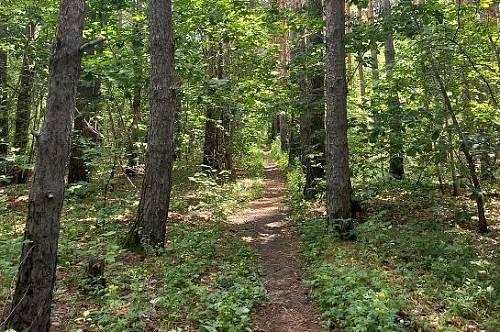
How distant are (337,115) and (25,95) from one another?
A: 1065 cm

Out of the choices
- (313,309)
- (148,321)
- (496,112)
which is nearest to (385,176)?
(496,112)

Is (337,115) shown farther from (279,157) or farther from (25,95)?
(279,157)

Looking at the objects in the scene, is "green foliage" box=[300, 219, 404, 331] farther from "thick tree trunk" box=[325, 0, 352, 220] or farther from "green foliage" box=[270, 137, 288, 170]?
"green foliage" box=[270, 137, 288, 170]

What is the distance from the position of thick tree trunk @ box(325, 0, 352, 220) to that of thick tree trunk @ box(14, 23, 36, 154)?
8.34 m

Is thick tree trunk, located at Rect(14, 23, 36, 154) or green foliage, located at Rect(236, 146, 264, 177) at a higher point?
thick tree trunk, located at Rect(14, 23, 36, 154)

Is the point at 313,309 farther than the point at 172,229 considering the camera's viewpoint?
No

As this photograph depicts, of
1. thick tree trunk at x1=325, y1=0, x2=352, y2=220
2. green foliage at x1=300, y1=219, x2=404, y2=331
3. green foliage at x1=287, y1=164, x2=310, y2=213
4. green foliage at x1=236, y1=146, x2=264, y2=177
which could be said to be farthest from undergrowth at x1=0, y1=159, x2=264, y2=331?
green foliage at x1=236, y1=146, x2=264, y2=177

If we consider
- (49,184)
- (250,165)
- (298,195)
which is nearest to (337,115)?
(298,195)

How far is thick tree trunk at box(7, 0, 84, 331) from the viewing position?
4.16 metres

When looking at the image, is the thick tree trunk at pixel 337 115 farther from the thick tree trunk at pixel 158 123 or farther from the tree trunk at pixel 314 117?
the thick tree trunk at pixel 158 123

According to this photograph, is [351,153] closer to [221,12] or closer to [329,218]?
[329,218]

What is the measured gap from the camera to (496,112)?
8891mm

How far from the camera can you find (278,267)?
806cm

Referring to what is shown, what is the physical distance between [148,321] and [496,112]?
7.84 metres
